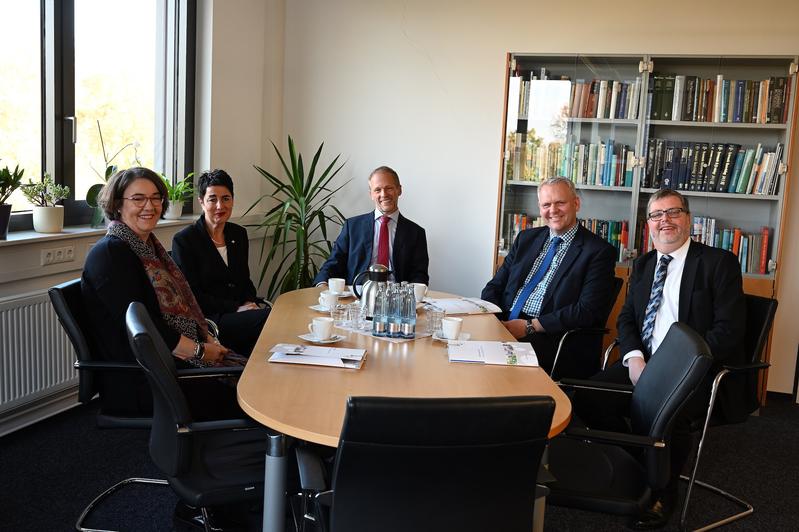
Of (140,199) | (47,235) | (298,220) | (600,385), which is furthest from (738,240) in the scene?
(47,235)

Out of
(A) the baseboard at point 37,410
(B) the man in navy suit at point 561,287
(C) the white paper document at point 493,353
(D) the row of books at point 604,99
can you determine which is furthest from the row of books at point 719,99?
(A) the baseboard at point 37,410

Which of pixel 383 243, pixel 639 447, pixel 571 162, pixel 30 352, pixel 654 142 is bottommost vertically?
pixel 30 352

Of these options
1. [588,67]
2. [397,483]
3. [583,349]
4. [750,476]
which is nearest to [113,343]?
[397,483]

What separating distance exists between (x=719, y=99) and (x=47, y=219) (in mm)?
4005

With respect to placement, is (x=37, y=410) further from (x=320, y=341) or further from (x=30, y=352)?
(x=320, y=341)

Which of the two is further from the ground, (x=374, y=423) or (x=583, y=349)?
(x=374, y=423)

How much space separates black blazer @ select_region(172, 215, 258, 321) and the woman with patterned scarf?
0.55 m

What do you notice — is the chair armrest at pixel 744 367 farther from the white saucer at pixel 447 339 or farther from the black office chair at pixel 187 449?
the black office chair at pixel 187 449

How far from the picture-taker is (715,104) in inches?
188

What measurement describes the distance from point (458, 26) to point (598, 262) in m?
2.42

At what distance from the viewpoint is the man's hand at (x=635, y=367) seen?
10.5 ft

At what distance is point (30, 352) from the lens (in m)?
3.64

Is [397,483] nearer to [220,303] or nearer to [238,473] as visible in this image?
[238,473]

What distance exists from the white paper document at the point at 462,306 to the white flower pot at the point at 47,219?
1.90m
